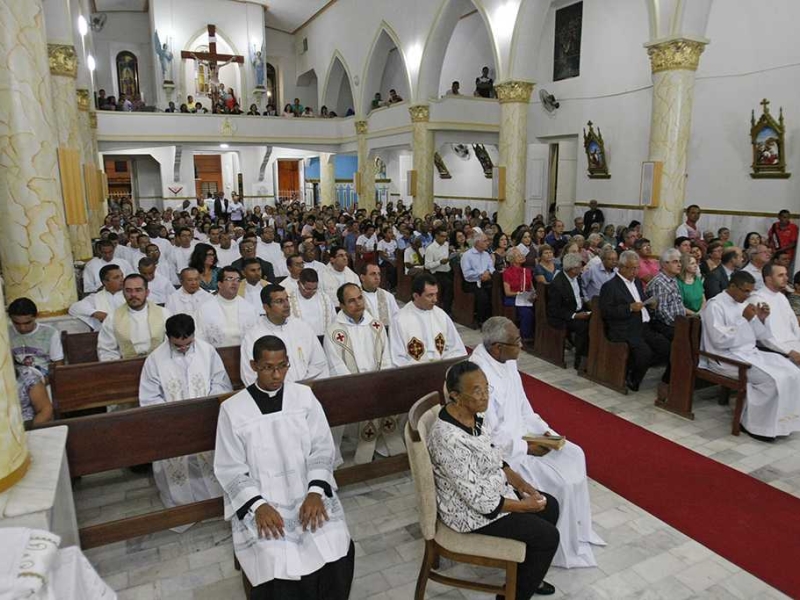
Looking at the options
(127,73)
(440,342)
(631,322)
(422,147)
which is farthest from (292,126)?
(440,342)

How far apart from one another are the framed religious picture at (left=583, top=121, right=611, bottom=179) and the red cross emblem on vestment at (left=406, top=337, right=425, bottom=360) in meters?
10.3

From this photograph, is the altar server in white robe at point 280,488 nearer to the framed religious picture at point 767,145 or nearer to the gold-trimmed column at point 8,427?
the gold-trimmed column at point 8,427

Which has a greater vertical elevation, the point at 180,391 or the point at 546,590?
the point at 180,391

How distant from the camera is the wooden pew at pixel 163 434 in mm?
2961

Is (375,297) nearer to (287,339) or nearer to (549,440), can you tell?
(287,339)

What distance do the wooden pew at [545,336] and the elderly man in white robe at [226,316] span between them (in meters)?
3.28

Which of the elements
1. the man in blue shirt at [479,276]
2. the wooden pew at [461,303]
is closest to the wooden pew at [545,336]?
the man in blue shirt at [479,276]

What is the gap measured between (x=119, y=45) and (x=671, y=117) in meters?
22.1

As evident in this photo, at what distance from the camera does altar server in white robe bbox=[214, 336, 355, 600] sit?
2.49 m

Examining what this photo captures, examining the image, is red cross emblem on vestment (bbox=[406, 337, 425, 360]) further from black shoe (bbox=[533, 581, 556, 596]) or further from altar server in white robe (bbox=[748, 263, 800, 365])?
altar server in white robe (bbox=[748, 263, 800, 365])

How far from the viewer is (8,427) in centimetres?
222

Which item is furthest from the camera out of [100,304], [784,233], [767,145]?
[767,145]

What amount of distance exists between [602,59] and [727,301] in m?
9.90

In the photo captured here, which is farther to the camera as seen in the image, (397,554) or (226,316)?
(226,316)
